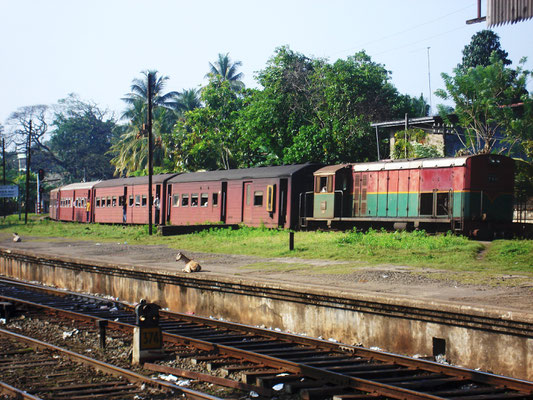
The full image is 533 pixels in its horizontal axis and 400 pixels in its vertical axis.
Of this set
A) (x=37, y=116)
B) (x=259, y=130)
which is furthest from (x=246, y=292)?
(x=37, y=116)

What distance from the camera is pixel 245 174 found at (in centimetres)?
2992

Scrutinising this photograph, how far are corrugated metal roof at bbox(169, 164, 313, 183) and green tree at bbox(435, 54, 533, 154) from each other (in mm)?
9719

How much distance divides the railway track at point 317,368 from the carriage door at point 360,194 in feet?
47.4

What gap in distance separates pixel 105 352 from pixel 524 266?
32.9 feet

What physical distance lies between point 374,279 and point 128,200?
28325 mm

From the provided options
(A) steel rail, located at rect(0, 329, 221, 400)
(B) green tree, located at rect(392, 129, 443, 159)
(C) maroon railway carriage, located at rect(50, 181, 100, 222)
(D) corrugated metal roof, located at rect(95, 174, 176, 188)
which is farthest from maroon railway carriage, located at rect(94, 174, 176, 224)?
(A) steel rail, located at rect(0, 329, 221, 400)

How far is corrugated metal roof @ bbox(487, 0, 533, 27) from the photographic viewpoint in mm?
11976

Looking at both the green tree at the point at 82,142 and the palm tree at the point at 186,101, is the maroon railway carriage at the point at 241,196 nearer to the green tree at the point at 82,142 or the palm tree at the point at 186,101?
the palm tree at the point at 186,101

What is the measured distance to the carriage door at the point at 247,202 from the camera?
1152 inches

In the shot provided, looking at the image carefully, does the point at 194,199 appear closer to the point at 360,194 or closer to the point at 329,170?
the point at 329,170

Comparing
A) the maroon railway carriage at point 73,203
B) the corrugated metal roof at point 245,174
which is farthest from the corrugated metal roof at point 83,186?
the corrugated metal roof at point 245,174

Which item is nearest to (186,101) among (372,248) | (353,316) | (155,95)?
(155,95)

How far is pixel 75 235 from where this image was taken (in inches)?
1320

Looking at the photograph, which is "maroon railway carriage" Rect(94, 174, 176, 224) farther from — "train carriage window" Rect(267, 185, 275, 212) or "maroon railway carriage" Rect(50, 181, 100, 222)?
"train carriage window" Rect(267, 185, 275, 212)
